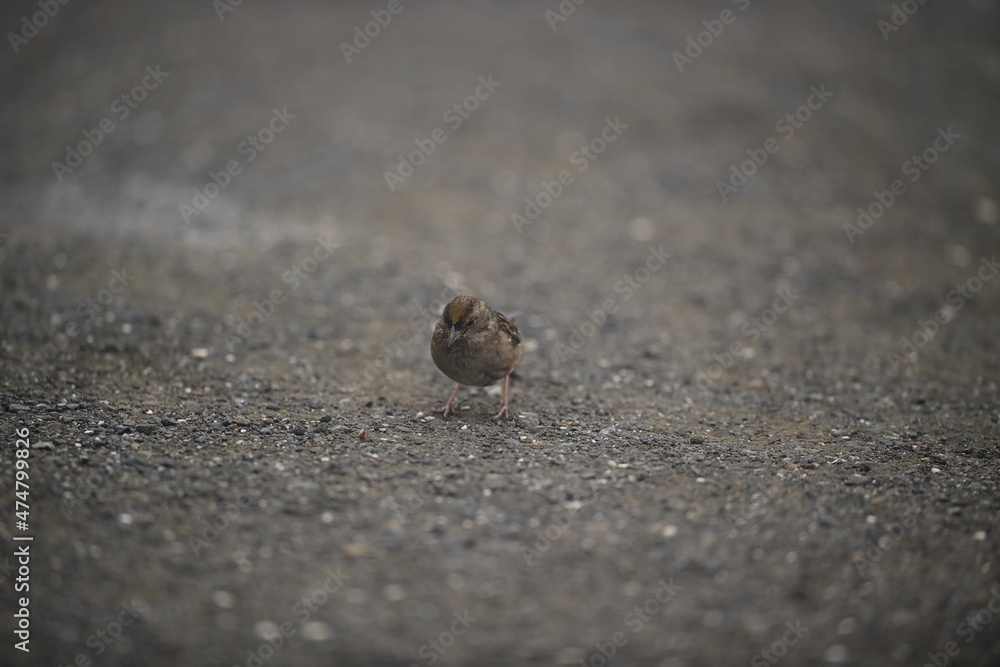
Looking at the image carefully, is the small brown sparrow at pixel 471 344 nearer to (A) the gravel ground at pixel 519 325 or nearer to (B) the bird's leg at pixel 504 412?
(B) the bird's leg at pixel 504 412

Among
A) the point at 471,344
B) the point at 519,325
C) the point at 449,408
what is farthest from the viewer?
the point at 519,325

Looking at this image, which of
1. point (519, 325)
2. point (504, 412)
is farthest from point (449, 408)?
point (519, 325)

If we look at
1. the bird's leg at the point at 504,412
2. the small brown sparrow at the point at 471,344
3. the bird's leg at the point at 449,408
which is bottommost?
the bird's leg at the point at 449,408

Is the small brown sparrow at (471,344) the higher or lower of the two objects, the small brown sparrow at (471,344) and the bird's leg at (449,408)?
the higher

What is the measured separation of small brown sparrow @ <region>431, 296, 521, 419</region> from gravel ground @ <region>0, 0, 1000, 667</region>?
1.64ft

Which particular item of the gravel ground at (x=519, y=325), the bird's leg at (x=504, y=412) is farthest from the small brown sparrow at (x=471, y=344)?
the gravel ground at (x=519, y=325)

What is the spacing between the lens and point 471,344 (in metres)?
5.93

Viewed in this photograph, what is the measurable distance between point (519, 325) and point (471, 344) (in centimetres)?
248

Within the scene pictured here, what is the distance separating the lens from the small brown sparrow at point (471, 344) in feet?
19.3

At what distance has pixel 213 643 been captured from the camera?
3.86 m

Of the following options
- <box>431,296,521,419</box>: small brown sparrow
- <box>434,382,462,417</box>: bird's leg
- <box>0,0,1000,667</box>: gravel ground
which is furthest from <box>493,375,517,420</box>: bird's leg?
<box>434,382,462,417</box>: bird's leg

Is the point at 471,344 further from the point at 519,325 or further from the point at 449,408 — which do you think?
the point at 519,325

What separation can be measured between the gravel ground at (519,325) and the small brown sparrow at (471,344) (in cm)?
50

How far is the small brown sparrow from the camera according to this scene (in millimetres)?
5871
